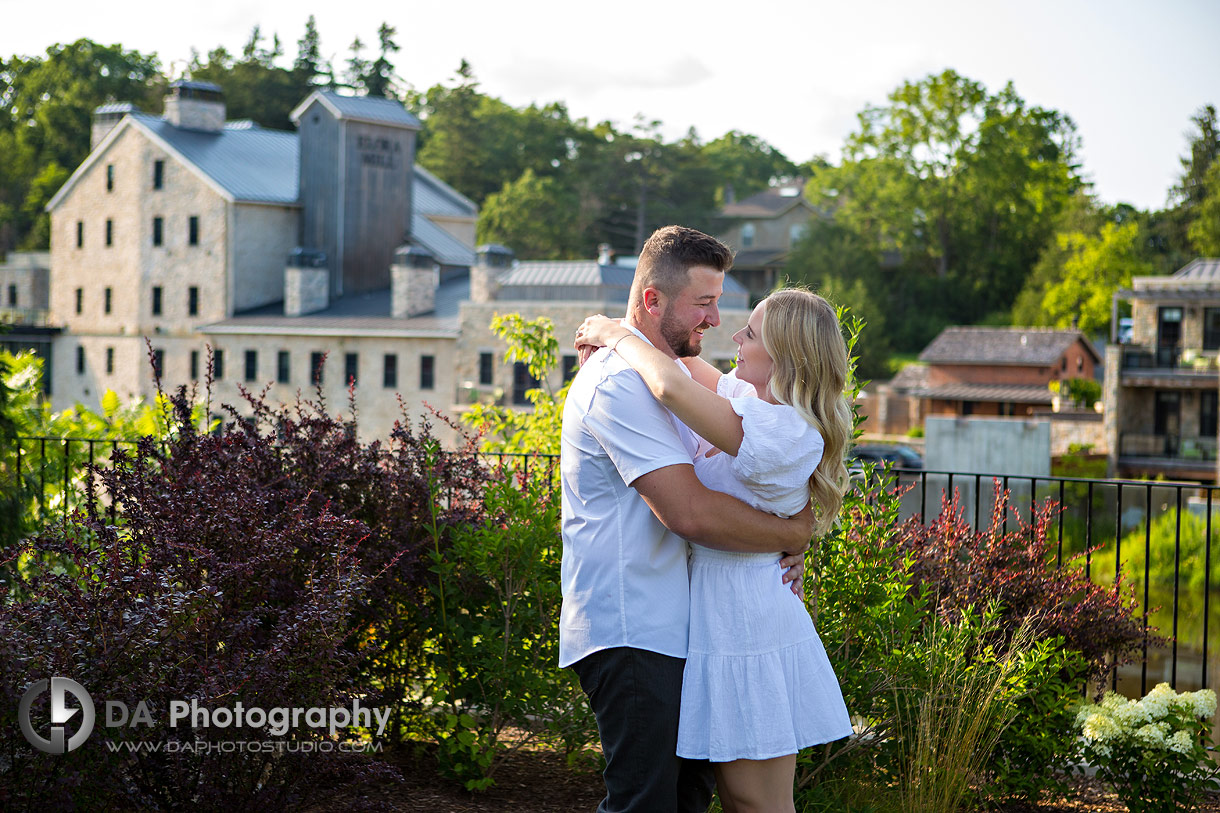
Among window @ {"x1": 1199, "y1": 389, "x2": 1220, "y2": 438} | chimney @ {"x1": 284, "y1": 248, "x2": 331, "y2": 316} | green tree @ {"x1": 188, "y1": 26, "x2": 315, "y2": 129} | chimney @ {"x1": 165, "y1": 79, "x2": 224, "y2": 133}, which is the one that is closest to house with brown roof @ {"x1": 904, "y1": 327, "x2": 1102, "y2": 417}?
window @ {"x1": 1199, "y1": 389, "x2": 1220, "y2": 438}

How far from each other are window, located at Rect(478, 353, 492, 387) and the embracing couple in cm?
3101

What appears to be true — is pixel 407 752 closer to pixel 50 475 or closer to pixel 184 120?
pixel 50 475

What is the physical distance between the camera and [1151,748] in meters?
4.62

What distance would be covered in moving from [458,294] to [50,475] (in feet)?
98.6

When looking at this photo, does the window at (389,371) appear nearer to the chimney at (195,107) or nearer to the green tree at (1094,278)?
the chimney at (195,107)

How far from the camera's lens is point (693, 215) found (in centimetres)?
6009

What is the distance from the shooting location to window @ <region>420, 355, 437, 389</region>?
115 feet

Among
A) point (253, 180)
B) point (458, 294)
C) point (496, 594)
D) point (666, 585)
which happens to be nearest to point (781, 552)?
point (666, 585)

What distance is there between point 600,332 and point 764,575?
32.8 inches

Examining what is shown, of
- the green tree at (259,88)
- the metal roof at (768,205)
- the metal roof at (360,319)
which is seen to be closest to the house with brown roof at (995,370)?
the metal roof at (360,319)

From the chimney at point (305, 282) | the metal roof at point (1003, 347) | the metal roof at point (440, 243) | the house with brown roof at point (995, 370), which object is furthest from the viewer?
the metal roof at point (1003, 347)

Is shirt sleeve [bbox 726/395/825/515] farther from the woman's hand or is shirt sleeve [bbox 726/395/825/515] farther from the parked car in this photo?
the parked car

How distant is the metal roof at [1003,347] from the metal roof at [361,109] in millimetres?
21732

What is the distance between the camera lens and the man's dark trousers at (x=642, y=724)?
9.69 ft
